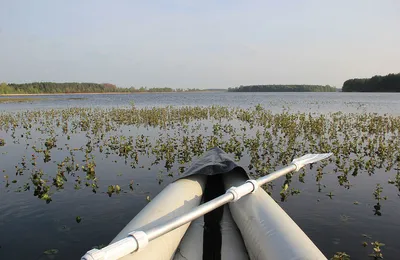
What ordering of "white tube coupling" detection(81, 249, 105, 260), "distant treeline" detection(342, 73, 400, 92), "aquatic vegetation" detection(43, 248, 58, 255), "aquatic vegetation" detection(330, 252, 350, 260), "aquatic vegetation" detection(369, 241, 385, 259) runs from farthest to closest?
"distant treeline" detection(342, 73, 400, 92) < "aquatic vegetation" detection(43, 248, 58, 255) < "aquatic vegetation" detection(369, 241, 385, 259) < "aquatic vegetation" detection(330, 252, 350, 260) < "white tube coupling" detection(81, 249, 105, 260)

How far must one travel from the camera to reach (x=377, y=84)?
4006 inches

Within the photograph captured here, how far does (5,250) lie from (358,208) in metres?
7.04

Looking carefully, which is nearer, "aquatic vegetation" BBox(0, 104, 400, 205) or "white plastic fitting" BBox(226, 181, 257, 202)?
"white plastic fitting" BBox(226, 181, 257, 202)

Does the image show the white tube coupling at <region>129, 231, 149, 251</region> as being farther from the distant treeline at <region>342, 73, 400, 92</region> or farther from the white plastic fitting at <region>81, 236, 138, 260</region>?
the distant treeline at <region>342, 73, 400, 92</region>

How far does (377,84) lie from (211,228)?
115704 millimetres

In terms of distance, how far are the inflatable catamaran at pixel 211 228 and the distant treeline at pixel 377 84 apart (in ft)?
359

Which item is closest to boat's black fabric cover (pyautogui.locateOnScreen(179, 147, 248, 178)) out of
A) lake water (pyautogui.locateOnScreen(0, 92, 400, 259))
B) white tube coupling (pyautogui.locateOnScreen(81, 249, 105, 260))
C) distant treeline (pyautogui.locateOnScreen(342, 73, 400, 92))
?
lake water (pyautogui.locateOnScreen(0, 92, 400, 259))

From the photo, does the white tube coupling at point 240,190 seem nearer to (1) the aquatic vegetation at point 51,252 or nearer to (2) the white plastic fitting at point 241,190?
(2) the white plastic fitting at point 241,190

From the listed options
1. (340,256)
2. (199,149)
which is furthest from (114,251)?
(199,149)

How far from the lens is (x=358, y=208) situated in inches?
259

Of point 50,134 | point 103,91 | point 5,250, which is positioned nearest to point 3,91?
point 103,91

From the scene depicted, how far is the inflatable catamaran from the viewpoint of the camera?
3049 millimetres

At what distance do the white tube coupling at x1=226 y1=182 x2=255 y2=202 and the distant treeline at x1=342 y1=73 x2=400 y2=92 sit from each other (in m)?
110

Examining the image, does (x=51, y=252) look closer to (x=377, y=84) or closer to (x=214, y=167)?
(x=214, y=167)
